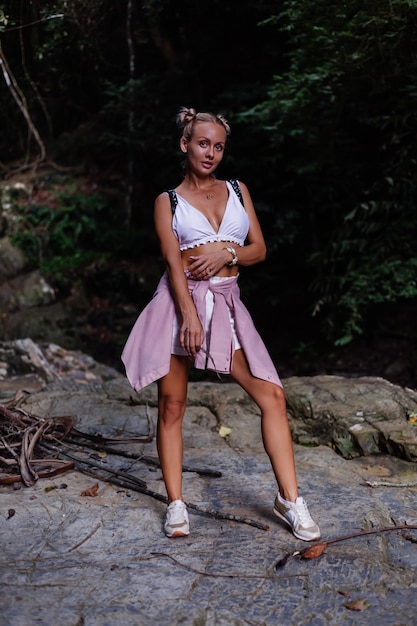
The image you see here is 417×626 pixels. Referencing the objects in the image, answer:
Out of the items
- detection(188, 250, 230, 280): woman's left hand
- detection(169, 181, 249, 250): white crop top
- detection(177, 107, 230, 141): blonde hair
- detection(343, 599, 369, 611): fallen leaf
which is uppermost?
detection(177, 107, 230, 141): blonde hair

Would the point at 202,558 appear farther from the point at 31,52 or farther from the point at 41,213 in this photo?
the point at 41,213

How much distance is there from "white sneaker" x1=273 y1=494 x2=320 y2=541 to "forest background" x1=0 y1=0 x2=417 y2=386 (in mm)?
3462

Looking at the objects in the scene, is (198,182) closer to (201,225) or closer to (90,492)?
(201,225)

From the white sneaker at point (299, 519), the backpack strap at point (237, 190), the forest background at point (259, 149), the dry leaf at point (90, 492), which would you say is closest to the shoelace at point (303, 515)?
the white sneaker at point (299, 519)

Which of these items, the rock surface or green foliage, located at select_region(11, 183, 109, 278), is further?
green foliage, located at select_region(11, 183, 109, 278)

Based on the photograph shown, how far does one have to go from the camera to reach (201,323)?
296 centimetres

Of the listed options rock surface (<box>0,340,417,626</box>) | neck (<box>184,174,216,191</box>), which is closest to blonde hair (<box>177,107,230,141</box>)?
neck (<box>184,174,216,191</box>)

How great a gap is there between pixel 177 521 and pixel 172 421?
453mm

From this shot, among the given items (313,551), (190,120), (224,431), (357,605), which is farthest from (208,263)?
(224,431)

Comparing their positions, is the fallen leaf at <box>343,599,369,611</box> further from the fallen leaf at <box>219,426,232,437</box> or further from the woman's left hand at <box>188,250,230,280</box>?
the fallen leaf at <box>219,426,232,437</box>

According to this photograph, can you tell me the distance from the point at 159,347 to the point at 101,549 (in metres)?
0.91

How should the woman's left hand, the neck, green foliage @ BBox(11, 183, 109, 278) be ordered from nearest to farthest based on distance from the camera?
1. the woman's left hand
2. the neck
3. green foliage @ BBox(11, 183, 109, 278)

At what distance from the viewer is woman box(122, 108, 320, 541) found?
9.50 feet

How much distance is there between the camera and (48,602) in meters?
2.29
